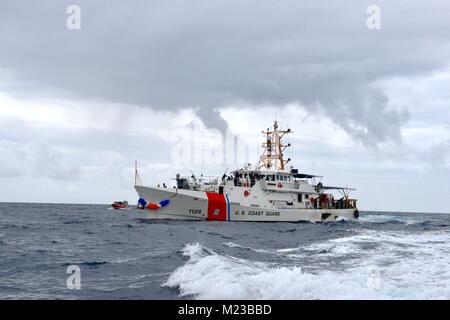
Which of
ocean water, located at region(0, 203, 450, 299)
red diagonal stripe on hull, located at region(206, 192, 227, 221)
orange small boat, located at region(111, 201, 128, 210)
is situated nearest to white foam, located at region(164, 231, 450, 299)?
ocean water, located at region(0, 203, 450, 299)

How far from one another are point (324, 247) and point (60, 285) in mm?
13758

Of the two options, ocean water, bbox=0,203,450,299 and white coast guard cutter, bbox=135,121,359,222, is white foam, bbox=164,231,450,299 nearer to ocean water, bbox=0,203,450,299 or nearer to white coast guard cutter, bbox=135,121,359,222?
ocean water, bbox=0,203,450,299

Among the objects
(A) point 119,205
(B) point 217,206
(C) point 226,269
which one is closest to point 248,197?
(B) point 217,206

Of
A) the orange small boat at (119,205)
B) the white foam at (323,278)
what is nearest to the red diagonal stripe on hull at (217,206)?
the white foam at (323,278)

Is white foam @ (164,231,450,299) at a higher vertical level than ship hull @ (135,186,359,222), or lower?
lower

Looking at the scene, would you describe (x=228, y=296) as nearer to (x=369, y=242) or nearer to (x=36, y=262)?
(x=36, y=262)

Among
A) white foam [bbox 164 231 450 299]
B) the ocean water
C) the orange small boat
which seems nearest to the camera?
white foam [bbox 164 231 450 299]

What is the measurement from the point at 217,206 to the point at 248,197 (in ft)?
11.4

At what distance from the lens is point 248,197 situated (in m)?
44.6

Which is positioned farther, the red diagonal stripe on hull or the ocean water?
the red diagonal stripe on hull

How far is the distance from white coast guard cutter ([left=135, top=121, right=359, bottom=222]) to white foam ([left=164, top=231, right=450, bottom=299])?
Result: 68.2 feet

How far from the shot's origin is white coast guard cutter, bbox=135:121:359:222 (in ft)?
139
